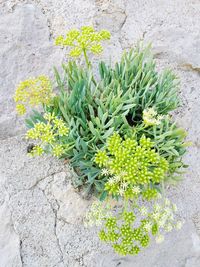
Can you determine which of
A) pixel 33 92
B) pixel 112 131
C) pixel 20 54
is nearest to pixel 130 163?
pixel 112 131

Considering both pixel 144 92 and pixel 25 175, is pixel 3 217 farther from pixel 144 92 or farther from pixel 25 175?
pixel 144 92

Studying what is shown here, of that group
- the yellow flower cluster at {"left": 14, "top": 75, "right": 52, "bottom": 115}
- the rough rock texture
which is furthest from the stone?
the yellow flower cluster at {"left": 14, "top": 75, "right": 52, "bottom": 115}

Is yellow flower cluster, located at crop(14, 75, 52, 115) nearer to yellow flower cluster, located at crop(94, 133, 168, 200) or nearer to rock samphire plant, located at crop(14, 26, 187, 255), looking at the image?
rock samphire plant, located at crop(14, 26, 187, 255)

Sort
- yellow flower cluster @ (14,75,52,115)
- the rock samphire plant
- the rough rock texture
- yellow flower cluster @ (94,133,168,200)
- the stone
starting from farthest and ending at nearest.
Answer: the stone → the rough rock texture → yellow flower cluster @ (14,75,52,115) → the rock samphire plant → yellow flower cluster @ (94,133,168,200)

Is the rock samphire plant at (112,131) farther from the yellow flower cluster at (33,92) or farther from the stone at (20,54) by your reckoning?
the stone at (20,54)

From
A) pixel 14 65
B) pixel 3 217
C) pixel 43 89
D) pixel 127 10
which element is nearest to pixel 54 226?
pixel 3 217

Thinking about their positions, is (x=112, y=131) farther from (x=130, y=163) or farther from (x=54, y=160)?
(x=54, y=160)
